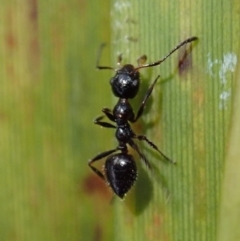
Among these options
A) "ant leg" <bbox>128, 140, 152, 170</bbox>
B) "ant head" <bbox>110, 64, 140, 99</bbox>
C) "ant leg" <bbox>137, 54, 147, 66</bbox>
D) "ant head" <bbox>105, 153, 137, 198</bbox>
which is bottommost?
"ant head" <bbox>105, 153, 137, 198</bbox>

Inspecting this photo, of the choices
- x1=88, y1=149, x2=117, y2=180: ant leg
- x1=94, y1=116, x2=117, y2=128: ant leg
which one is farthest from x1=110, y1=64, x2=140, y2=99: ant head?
x1=88, y1=149, x2=117, y2=180: ant leg

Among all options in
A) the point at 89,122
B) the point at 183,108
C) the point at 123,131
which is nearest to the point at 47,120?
the point at 89,122

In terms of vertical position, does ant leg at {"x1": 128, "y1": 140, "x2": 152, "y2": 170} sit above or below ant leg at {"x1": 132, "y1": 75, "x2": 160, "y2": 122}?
below

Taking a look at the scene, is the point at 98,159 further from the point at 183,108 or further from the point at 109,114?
the point at 183,108

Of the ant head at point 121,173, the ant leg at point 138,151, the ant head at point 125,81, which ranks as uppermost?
the ant head at point 125,81

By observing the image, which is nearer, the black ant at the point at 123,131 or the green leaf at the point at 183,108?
the green leaf at the point at 183,108

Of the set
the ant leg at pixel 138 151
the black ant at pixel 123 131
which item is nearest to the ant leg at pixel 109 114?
the black ant at pixel 123 131

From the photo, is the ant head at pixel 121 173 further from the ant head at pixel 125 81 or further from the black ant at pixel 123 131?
the ant head at pixel 125 81

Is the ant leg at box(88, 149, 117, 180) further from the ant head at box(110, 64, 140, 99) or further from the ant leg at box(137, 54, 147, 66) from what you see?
the ant leg at box(137, 54, 147, 66)
